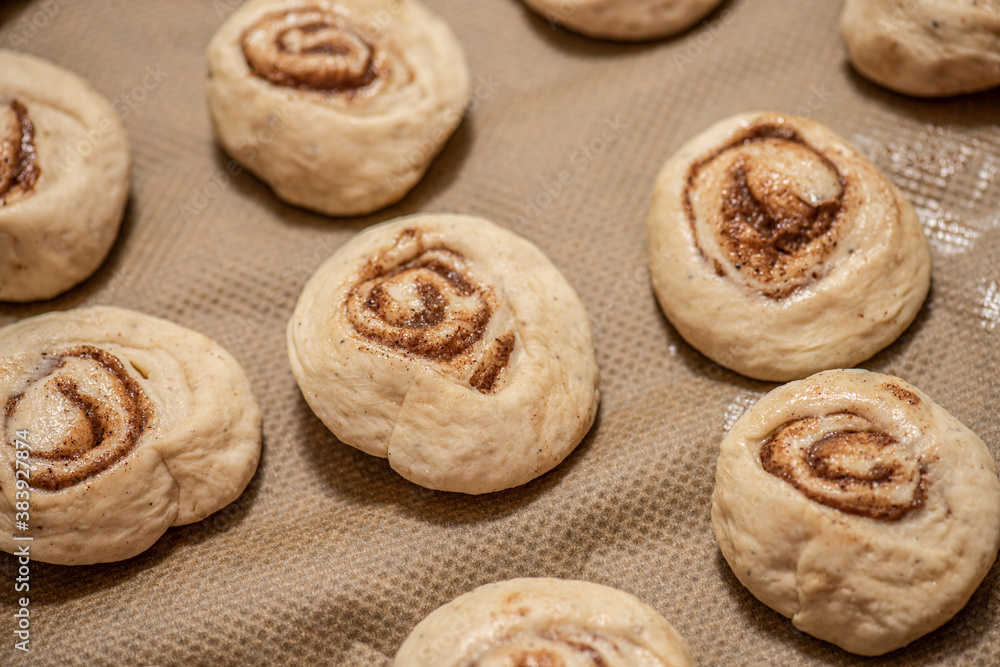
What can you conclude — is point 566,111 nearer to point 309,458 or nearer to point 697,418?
point 697,418

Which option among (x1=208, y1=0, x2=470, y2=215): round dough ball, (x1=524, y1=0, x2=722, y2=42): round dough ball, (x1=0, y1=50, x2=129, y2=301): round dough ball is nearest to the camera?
(x1=0, y1=50, x2=129, y2=301): round dough ball

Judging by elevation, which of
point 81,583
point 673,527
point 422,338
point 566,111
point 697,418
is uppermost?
point 566,111

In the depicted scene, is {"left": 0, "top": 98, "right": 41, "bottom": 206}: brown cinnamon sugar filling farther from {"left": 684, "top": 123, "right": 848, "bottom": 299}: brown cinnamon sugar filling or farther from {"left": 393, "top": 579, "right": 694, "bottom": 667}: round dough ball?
{"left": 684, "top": 123, "right": 848, "bottom": 299}: brown cinnamon sugar filling

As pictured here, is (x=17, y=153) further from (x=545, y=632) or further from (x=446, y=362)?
(x=545, y=632)

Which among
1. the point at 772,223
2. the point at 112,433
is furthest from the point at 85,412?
the point at 772,223

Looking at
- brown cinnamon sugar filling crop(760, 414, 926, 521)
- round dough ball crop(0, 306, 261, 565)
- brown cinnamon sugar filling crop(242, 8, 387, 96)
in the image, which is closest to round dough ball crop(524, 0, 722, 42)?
brown cinnamon sugar filling crop(242, 8, 387, 96)

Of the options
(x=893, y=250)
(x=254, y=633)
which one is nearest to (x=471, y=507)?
(x=254, y=633)
